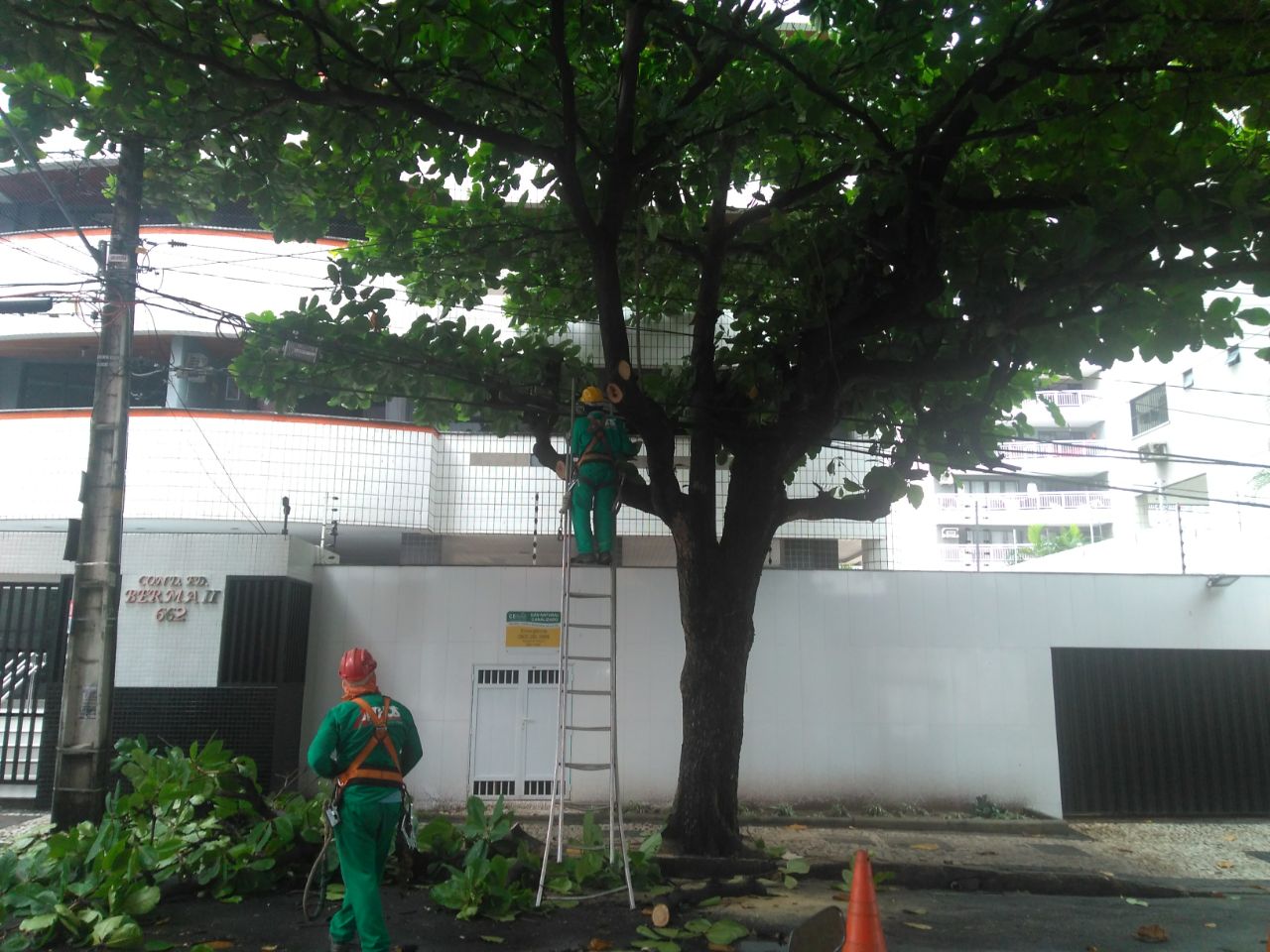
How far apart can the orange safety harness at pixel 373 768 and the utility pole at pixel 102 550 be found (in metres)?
2.97

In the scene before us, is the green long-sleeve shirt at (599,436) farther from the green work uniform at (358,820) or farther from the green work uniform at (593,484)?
the green work uniform at (358,820)

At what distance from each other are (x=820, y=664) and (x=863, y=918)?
6.17 m

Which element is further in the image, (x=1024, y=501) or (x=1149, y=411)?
(x=1024, y=501)

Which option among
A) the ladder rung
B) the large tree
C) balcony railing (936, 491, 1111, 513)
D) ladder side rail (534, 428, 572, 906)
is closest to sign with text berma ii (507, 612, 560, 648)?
the large tree

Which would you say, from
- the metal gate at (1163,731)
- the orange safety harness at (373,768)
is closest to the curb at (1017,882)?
the metal gate at (1163,731)

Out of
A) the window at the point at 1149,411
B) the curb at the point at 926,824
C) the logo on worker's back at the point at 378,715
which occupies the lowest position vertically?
the curb at the point at 926,824

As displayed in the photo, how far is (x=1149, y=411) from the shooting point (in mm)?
28703

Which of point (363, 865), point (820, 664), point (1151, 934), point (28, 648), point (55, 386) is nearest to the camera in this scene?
point (363, 865)

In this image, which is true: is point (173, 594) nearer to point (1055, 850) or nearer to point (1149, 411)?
point (1055, 850)

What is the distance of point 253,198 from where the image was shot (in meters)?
8.12

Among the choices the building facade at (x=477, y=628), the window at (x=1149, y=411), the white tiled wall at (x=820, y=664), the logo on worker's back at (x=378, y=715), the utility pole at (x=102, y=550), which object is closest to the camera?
the logo on worker's back at (x=378, y=715)

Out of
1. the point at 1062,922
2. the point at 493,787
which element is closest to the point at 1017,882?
the point at 1062,922

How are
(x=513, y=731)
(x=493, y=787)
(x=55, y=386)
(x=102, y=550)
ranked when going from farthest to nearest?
(x=55, y=386) → (x=513, y=731) → (x=493, y=787) → (x=102, y=550)

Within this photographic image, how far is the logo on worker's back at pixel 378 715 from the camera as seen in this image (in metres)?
5.24
